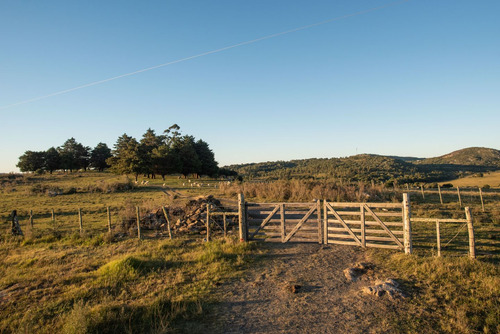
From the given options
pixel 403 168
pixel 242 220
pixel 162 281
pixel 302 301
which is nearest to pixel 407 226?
pixel 302 301

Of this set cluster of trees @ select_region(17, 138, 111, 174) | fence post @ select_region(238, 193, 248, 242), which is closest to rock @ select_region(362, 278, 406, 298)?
fence post @ select_region(238, 193, 248, 242)

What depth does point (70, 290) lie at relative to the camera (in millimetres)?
7773

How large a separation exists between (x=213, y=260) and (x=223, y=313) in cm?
348

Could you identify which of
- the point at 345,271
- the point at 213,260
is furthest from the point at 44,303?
the point at 345,271

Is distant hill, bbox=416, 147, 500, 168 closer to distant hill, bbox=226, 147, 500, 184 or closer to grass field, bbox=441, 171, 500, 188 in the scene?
distant hill, bbox=226, 147, 500, 184

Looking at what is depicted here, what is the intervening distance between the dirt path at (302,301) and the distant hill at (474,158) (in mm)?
99316

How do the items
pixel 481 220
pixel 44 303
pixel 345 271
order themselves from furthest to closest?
pixel 481 220 < pixel 345 271 < pixel 44 303

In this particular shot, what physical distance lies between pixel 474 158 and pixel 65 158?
128 m

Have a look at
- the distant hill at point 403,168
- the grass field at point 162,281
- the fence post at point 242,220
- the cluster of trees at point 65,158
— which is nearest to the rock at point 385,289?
the grass field at point 162,281

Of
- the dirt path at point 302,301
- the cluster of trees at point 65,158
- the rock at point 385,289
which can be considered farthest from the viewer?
the cluster of trees at point 65,158

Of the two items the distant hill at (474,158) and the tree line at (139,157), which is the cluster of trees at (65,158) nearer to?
the tree line at (139,157)

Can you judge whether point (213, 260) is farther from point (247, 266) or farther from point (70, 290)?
point (70, 290)

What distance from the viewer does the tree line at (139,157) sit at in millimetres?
52375

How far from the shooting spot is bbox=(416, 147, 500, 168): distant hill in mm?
82781
